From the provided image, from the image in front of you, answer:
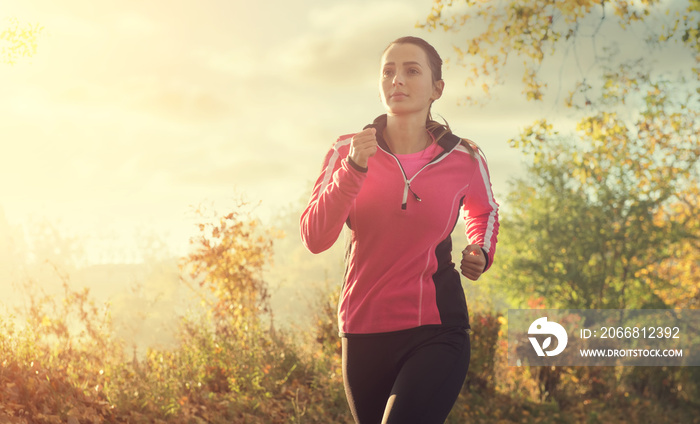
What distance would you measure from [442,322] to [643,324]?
52.5 feet

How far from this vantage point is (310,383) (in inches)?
312

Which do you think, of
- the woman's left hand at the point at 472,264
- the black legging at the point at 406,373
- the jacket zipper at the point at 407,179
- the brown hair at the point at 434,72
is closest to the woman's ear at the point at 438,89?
the brown hair at the point at 434,72

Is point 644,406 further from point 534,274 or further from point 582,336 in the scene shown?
point 534,274

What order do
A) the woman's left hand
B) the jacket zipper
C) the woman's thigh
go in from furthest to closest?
the woman's left hand, the jacket zipper, the woman's thigh

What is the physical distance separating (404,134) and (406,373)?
1127 mm

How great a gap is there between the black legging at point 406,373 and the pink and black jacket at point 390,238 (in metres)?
0.06

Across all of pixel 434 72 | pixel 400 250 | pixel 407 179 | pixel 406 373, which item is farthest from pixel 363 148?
pixel 406 373

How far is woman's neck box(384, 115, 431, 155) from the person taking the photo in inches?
120

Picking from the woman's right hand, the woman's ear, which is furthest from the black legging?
the woman's ear

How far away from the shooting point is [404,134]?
3062 millimetres

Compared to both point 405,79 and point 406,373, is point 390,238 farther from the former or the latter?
point 405,79

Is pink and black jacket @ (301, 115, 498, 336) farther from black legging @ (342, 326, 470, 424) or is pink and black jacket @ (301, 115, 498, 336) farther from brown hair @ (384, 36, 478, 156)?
brown hair @ (384, 36, 478, 156)

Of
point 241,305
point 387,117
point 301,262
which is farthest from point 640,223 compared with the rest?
point 301,262

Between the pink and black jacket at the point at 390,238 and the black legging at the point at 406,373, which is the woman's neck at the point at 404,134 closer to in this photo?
the pink and black jacket at the point at 390,238
